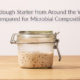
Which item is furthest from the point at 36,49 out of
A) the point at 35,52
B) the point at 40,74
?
the point at 40,74

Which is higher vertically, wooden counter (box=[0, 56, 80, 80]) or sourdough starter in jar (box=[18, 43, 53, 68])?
sourdough starter in jar (box=[18, 43, 53, 68])

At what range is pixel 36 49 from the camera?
130cm

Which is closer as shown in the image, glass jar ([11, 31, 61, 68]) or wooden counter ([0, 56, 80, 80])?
wooden counter ([0, 56, 80, 80])

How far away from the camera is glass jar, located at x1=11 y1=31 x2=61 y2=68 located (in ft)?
4.22

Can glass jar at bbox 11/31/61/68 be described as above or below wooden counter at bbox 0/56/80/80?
above

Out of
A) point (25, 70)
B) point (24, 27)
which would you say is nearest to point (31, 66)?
point (25, 70)

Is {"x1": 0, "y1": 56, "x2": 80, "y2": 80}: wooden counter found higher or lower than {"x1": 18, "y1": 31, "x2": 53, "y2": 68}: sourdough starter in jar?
lower

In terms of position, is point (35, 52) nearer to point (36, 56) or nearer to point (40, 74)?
point (36, 56)

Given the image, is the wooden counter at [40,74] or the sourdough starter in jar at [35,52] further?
the sourdough starter in jar at [35,52]

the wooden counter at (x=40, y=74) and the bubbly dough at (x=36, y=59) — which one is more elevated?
the bubbly dough at (x=36, y=59)

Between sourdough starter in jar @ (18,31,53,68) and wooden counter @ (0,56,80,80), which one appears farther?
sourdough starter in jar @ (18,31,53,68)

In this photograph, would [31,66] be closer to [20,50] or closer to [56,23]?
[20,50]

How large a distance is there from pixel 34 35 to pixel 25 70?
0.45ft

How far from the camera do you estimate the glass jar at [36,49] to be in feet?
4.22
